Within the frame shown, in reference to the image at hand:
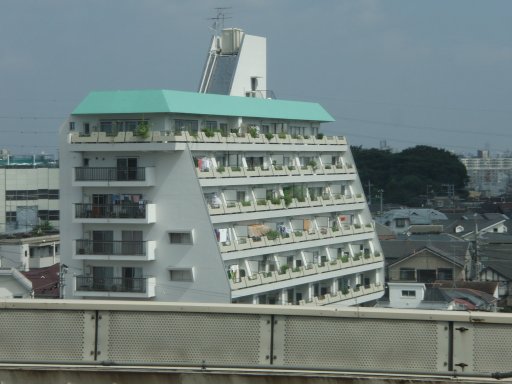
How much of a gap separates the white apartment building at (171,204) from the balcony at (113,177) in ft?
0.08

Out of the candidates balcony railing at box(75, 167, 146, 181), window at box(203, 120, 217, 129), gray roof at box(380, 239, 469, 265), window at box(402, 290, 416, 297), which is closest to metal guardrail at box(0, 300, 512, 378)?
balcony railing at box(75, 167, 146, 181)

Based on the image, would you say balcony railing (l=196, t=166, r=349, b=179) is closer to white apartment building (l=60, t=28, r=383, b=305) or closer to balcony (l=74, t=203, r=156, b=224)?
white apartment building (l=60, t=28, r=383, b=305)

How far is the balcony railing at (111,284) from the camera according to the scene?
23.6 meters

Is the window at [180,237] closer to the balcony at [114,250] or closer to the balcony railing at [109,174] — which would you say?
the balcony at [114,250]

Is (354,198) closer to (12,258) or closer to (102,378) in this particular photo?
(12,258)

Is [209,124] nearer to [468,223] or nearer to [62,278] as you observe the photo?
[62,278]

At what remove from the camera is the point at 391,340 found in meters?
7.08

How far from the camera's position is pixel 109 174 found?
2397 centimetres

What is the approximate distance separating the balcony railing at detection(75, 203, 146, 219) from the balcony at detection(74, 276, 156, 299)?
1.42 metres

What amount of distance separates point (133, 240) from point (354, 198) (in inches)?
379

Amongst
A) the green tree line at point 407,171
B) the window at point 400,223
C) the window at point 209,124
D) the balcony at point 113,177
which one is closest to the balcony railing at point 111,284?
the balcony at point 113,177

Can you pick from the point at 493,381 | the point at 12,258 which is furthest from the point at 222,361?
the point at 12,258

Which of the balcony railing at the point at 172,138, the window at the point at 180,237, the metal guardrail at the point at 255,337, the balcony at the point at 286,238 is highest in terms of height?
the balcony railing at the point at 172,138

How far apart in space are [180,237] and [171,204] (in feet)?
2.57
